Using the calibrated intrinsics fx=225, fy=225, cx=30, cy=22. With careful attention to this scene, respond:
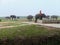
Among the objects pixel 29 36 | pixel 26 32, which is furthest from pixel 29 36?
pixel 26 32

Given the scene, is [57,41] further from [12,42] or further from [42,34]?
[12,42]

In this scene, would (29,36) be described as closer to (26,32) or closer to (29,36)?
(29,36)

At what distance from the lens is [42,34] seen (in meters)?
18.8

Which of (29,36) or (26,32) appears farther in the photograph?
(26,32)

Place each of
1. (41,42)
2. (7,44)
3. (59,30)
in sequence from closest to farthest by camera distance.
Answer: (7,44) → (41,42) → (59,30)

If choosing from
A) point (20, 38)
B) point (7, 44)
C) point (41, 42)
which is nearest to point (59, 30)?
point (41, 42)

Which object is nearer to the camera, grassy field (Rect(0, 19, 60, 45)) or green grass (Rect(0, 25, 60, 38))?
grassy field (Rect(0, 19, 60, 45))

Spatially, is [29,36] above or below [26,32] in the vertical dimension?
below

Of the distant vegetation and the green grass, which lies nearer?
the distant vegetation

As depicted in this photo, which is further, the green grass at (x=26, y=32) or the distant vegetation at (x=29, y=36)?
the green grass at (x=26, y=32)

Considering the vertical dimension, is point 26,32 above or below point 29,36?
above

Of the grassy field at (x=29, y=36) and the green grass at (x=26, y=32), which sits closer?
the grassy field at (x=29, y=36)

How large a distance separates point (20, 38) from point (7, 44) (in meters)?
1.26

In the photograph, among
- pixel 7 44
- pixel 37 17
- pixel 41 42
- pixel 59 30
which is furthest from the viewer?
pixel 37 17
